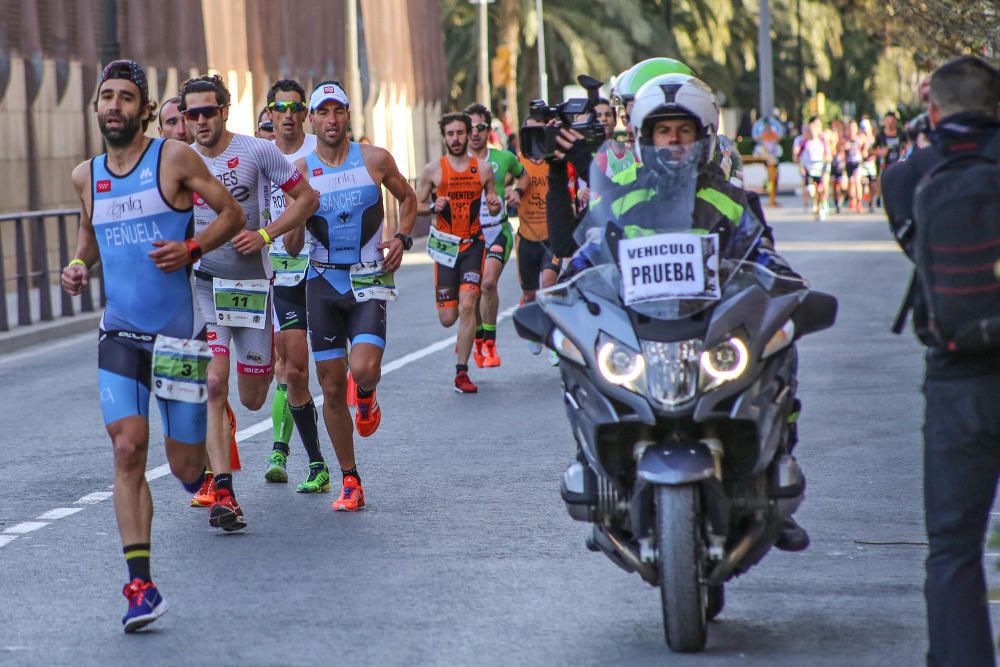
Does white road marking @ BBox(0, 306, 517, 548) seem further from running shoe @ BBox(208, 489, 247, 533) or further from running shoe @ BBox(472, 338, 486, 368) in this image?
running shoe @ BBox(208, 489, 247, 533)

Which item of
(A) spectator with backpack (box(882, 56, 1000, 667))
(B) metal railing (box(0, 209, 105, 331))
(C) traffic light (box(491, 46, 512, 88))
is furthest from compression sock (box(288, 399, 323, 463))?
(C) traffic light (box(491, 46, 512, 88))

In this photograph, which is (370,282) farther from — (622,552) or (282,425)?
(622,552)

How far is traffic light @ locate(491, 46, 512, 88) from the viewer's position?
50562mm

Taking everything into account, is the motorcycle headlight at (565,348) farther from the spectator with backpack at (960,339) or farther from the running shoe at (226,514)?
the running shoe at (226,514)

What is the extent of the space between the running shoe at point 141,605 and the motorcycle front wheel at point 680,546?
5.93 ft

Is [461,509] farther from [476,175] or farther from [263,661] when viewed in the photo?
[476,175]

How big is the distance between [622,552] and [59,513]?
13.1 feet

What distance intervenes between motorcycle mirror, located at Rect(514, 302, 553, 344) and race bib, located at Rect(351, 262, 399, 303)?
3177 millimetres

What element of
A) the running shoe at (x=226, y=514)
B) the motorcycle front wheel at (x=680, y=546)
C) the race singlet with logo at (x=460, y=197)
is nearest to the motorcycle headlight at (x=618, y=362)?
the motorcycle front wheel at (x=680, y=546)

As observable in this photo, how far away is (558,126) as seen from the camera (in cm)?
646

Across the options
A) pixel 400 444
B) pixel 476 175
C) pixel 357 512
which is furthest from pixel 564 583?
pixel 476 175

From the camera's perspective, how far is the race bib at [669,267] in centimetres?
581

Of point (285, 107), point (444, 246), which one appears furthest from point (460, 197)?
point (285, 107)

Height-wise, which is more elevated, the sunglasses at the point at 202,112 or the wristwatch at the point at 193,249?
the sunglasses at the point at 202,112
